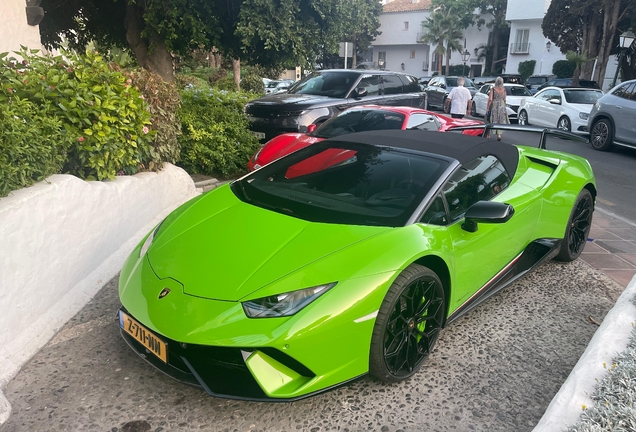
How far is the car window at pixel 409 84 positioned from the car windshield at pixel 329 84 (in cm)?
158

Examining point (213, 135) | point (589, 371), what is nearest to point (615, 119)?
point (213, 135)

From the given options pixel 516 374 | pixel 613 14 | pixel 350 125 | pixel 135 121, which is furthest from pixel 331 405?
pixel 613 14

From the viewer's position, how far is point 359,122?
271 inches

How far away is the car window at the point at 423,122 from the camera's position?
689 cm

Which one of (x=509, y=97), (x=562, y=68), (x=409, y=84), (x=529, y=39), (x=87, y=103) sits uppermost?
(x=87, y=103)

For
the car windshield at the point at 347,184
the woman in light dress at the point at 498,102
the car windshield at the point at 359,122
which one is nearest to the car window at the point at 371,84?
the woman in light dress at the point at 498,102

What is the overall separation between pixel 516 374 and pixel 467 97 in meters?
10.4

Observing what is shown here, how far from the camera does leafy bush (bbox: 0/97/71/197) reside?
319 cm

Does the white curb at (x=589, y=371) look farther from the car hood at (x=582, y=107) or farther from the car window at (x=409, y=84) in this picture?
the car hood at (x=582, y=107)

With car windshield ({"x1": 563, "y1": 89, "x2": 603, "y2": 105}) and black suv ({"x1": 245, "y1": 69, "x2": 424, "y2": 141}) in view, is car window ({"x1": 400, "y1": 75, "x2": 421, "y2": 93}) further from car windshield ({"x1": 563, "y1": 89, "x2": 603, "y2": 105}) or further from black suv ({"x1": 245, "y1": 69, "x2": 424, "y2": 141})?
car windshield ({"x1": 563, "y1": 89, "x2": 603, "y2": 105})

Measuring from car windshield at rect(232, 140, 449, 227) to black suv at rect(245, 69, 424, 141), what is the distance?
480 centimetres

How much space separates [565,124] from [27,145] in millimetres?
13839

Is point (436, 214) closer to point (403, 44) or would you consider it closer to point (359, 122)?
point (359, 122)

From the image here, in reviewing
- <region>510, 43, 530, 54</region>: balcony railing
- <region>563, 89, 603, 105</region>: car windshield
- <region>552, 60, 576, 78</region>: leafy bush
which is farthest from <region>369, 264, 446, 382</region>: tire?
<region>510, 43, 530, 54</region>: balcony railing
